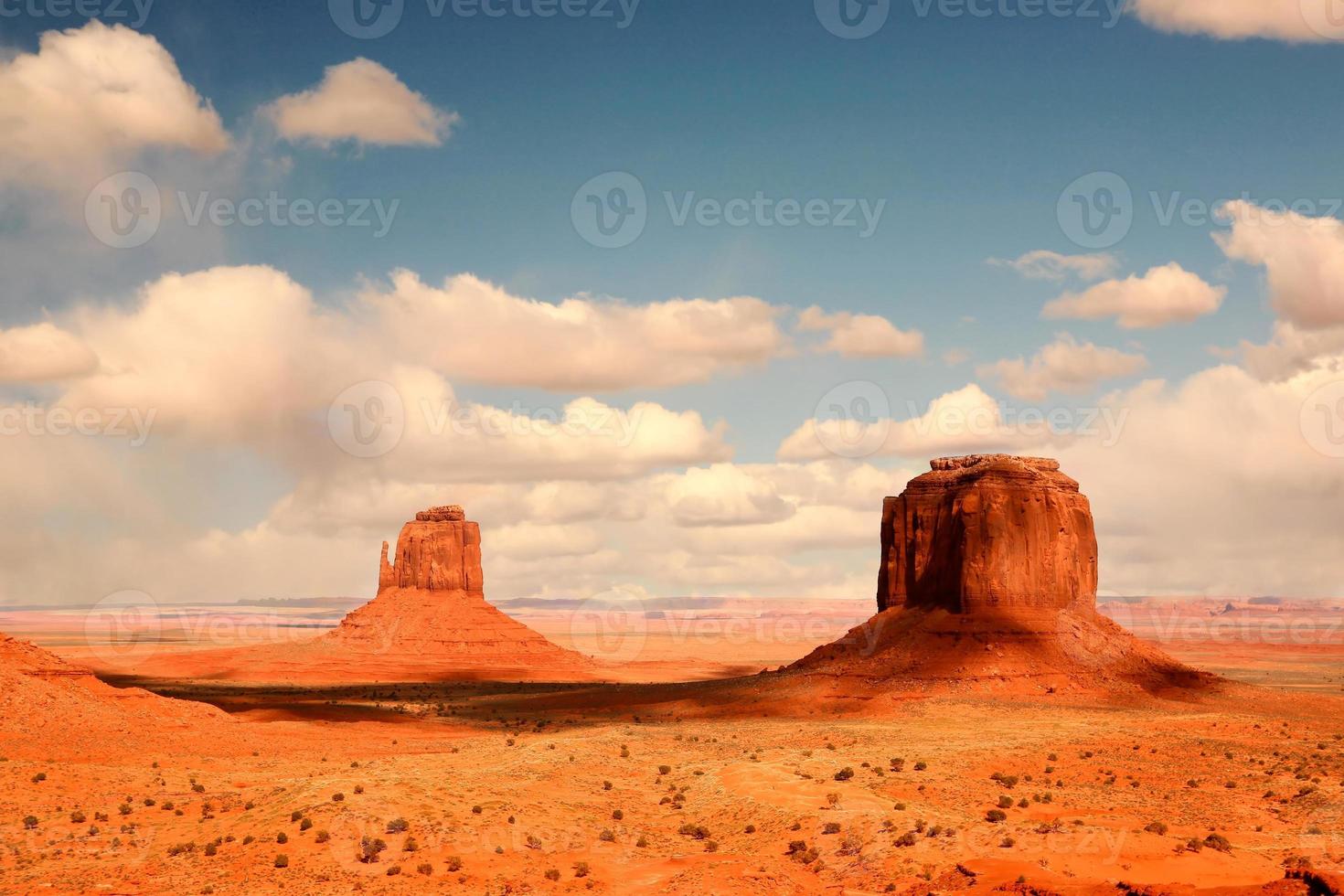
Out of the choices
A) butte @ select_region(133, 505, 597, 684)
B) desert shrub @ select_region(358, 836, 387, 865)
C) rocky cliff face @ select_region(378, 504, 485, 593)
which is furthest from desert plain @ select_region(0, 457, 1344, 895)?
rocky cliff face @ select_region(378, 504, 485, 593)

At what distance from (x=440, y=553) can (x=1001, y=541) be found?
74.2m

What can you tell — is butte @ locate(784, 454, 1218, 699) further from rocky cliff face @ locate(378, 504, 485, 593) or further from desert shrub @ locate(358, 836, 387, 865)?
rocky cliff face @ locate(378, 504, 485, 593)

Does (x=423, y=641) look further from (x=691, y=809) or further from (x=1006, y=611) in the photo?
(x=691, y=809)

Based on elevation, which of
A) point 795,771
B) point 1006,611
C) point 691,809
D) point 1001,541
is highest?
point 1001,541

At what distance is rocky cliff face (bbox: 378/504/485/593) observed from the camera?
120 m

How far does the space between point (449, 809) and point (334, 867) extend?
4.76 metres

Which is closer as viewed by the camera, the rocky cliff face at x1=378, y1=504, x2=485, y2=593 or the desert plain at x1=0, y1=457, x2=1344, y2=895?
the desert plain at x1=0, y1=457, x2=1344, y2=895

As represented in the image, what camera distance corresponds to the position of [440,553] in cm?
12025

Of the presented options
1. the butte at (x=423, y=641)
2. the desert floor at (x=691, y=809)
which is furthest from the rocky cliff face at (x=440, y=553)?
the desert floor at (x=691, y=809)

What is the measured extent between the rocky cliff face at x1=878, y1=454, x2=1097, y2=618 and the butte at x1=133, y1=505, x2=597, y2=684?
165ft

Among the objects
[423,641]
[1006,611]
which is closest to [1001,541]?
[1006,611]

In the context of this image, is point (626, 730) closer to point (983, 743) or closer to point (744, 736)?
point (744, 736)

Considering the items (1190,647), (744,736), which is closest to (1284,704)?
(744,736)

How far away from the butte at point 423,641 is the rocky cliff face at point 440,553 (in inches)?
4.0
